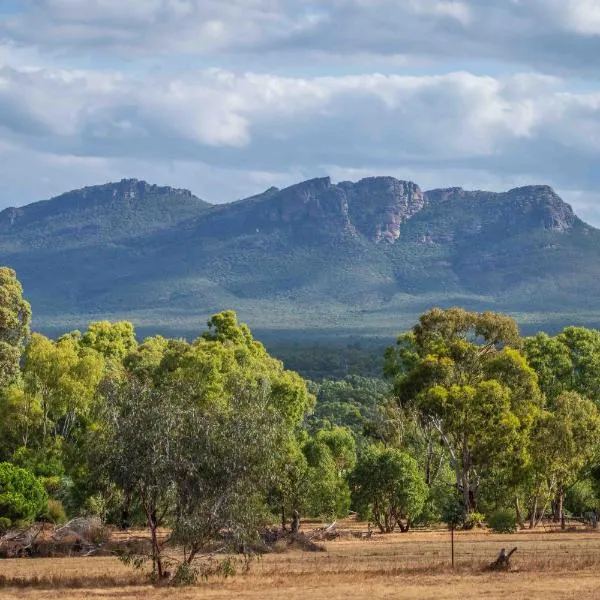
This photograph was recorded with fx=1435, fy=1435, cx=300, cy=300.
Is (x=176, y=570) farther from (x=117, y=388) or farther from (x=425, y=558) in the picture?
(x=425, y=558)

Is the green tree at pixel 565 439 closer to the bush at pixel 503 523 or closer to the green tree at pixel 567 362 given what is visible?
the bush at pixel 503 523

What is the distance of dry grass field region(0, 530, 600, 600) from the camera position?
46.4m

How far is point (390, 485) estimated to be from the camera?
75.6 m

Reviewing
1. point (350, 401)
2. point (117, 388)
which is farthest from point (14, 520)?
point (350, 401)

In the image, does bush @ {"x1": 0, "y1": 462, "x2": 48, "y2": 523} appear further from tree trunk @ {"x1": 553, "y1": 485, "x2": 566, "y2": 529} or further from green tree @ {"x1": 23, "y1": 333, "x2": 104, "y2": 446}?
tree trunk @ {"x1": 553, "y1": 485, "x2": 566, "y2": 529}

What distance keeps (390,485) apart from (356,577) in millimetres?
25466

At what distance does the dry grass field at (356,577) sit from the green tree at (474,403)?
52.7 feet

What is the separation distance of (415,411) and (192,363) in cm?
1359

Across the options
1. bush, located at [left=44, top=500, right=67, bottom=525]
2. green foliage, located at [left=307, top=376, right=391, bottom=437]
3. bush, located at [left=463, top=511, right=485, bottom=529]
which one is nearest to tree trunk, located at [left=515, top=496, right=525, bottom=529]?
bush, located at [left=463, top=511, right=485, bottom=529]

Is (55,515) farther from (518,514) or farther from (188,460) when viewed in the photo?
(188,460)

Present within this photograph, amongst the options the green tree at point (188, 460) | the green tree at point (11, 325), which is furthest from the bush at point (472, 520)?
the green tree at point (11, 325)

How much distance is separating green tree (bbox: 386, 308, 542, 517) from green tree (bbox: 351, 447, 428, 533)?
3.59 m

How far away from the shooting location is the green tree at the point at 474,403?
78688 mm

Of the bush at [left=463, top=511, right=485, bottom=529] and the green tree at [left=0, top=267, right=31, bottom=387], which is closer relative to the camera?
the bush at [left=463, top=511, right=485, bottom=529]
